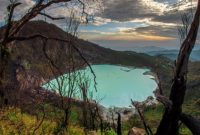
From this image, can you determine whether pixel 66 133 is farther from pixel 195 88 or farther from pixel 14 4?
pixel 195 88

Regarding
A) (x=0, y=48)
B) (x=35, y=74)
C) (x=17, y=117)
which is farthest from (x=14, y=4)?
(x=35, y=74)

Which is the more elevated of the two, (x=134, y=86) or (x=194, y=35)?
(x=194, y=35)

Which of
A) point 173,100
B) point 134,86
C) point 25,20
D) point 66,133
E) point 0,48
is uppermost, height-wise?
point 25,20

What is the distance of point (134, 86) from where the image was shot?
19725 centimetres

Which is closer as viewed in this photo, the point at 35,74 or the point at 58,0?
the point at 58,0

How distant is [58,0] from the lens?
1564 cm

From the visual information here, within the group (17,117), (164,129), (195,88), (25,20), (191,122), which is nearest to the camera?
(191,122)

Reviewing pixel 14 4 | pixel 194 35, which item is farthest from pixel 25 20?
pixel 194 35

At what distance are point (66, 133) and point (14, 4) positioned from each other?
5980mm

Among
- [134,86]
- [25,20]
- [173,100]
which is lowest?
[134,86]

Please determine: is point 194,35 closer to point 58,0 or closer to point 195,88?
point 58,0

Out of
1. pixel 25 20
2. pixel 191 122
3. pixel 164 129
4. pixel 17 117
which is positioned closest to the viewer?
pixel 191 122

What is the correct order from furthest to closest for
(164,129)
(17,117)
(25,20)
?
(17,117) < (25,20) < (164,129)

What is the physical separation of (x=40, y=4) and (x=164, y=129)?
753 centimetres
